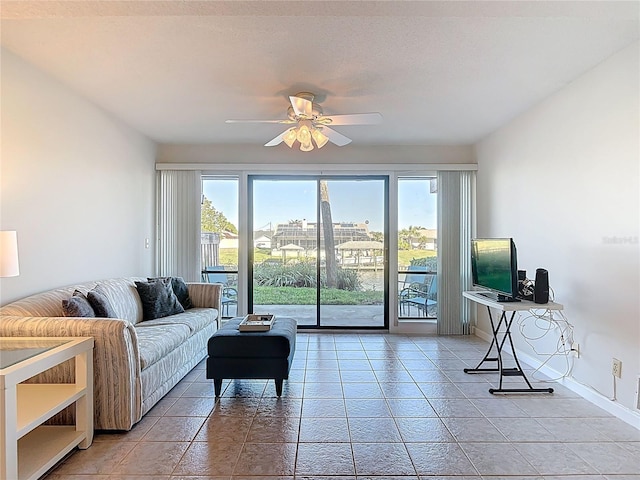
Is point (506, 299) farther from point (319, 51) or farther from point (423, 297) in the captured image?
point (319, 51)

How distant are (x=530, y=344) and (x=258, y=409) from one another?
2.82 meters

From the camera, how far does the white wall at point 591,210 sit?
275 centimetres

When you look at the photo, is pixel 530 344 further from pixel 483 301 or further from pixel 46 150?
pixel 46 150

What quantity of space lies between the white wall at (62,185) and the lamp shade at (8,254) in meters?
0.50

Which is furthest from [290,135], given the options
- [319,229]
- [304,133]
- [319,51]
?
[319,229]

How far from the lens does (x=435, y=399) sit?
10.4 ft

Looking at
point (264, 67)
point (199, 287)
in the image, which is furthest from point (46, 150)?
point (199, 287)

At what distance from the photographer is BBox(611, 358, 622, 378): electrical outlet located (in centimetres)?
283

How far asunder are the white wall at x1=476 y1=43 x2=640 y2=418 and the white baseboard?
35mm

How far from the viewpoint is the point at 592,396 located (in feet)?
10.2

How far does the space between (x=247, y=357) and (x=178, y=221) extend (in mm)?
2903

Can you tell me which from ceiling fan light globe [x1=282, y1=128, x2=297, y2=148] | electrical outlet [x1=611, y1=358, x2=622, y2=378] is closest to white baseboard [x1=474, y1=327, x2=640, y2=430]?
electrical outlet [x1=611, y1=358, x2=622, y2=378]

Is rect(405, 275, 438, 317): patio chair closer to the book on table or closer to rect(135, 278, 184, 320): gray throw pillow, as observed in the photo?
the book on table

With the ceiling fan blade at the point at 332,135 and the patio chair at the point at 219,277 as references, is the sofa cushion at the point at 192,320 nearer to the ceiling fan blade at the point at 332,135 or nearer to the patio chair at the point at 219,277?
the patio chair at the point at 219,277
